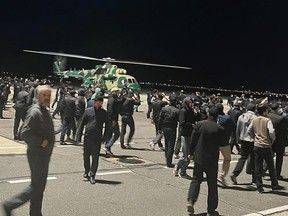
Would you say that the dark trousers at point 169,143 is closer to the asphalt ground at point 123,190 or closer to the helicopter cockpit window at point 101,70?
the asphalt ground at point 123,190

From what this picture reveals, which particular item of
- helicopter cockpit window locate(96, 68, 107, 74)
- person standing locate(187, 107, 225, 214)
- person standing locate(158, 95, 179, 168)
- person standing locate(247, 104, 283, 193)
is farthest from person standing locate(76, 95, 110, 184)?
helicopter cockpit window locate(96, 68, 107, 74)

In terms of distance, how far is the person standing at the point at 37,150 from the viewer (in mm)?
5245

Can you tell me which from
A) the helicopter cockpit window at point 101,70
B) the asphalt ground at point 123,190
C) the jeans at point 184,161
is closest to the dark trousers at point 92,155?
the asphalt ground at point 123,190

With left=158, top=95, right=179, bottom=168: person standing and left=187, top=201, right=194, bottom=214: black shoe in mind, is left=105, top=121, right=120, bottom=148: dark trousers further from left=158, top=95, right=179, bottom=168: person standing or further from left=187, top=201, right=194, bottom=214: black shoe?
left=187, top=201, right=194, bottom=214: black shoe

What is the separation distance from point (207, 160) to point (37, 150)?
270 cm

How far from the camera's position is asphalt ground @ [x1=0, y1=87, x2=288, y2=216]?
6.64 meters

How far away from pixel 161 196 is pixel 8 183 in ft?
8.99

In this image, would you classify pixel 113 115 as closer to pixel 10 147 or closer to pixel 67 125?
pixel 67 125

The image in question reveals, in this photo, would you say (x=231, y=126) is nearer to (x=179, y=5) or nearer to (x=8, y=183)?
(x=8, y=183)

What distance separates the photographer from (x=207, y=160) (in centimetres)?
666

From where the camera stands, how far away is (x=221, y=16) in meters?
62.4

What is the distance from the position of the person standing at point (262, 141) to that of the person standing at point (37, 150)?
444 cm

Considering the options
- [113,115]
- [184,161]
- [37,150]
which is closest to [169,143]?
[184,161]

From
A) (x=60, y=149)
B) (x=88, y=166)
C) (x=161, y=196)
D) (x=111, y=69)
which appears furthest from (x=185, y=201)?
(x=111, y=69)
